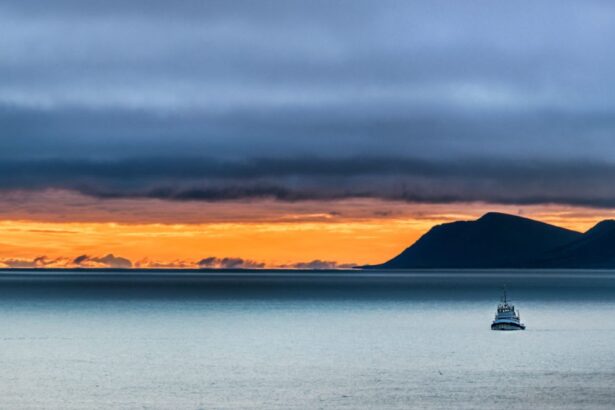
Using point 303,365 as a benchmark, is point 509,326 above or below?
above

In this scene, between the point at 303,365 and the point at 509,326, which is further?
the point at 509,326

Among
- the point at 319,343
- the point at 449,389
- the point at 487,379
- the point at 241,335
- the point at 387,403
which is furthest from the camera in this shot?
the point at 241,335

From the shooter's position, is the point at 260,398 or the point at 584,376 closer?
the point at 260,398

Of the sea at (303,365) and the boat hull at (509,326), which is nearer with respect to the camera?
the sea at (303,365)

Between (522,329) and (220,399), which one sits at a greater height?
(522,329)

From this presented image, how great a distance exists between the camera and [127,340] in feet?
462

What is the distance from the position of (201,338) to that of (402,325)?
41336mm

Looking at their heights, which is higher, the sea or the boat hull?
the boat hull

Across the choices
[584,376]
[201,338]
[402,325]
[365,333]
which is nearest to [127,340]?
[201,338]

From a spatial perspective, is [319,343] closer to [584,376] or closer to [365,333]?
[365,333]

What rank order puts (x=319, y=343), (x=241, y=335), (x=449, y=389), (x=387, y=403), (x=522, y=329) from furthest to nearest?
1. (x=522, y=329)
2. (x=241, y=335)
3. (x=319, y=343)
4. (x=449, y=389)
5. (x=387, y=403)

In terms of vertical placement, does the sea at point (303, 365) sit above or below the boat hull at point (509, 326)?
below

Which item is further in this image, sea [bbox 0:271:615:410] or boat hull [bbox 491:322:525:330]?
boat hull [bbox 491:322:525:330]

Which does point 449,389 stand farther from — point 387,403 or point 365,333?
point 365,333
